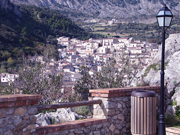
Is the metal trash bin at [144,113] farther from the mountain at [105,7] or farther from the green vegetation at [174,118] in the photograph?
the mountain at [105,7]

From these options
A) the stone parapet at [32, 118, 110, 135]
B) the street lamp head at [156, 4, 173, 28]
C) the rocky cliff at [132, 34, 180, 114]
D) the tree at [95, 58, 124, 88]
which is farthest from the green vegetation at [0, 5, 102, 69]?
A: the street lamp head at [156, 4, 173, 28]

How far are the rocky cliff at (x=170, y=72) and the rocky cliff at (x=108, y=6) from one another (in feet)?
385

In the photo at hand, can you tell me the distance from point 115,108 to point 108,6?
138767 mm

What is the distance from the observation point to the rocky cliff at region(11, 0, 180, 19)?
12250 cm

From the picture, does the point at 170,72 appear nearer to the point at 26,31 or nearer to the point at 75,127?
the point at 75,127

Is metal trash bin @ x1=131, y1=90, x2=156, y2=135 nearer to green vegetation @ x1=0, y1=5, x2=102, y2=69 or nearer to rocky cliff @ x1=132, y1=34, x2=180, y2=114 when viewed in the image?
rocky cliff @ x1=132, y1=34, x2=180, y2=114

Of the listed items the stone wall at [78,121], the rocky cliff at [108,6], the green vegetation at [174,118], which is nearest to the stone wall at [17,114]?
the stone wall at [78,121]

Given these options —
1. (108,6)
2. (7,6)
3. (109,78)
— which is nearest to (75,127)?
(109,78)

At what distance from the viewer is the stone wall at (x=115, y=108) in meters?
3.85

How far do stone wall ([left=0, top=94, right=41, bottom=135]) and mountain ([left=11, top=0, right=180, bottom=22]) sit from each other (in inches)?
4762

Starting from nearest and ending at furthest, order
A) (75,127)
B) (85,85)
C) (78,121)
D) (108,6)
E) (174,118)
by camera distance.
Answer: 1. (75,127)
2. (78,121)
3. (174,118)
4. (85,85)
5. (108,6)

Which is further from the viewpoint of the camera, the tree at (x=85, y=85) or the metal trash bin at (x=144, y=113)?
the tree at (x=85, y=85)

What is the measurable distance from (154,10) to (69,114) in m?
128

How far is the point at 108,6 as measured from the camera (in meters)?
136
